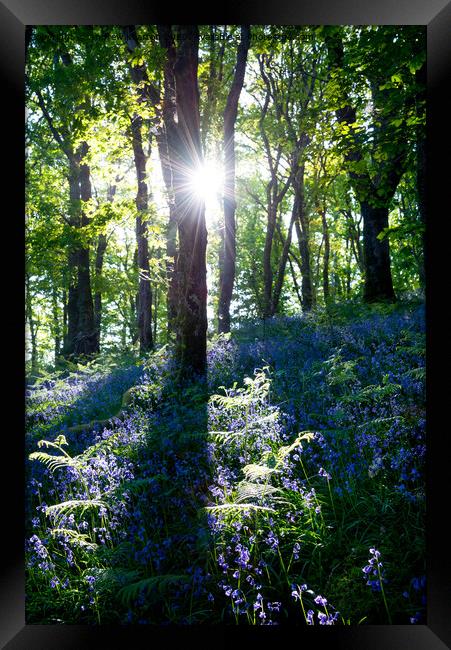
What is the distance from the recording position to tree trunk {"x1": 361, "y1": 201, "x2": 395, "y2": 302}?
3.73 metres

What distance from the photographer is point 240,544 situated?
8.38 feet

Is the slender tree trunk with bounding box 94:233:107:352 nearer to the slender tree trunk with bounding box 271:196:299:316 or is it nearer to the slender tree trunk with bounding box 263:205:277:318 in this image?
the slender tree trunk with bounding box 263:205:277:318

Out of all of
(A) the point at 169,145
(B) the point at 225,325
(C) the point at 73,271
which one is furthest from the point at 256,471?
(A) the point at 169,145

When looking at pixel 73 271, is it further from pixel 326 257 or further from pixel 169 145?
pixel 326 257

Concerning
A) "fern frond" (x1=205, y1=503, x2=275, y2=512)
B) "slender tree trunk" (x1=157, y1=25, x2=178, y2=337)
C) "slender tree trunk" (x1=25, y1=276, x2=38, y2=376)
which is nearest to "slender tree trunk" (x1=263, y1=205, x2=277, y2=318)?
"slender tree trunk" (x1=157, y1=25, x2=178, y2=337)

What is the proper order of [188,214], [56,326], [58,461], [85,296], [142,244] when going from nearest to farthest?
[58,461] → [56,326] → [188,214] → [85,296] → [142,244]

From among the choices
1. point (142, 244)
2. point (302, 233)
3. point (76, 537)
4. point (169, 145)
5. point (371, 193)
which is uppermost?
point (169, 145)

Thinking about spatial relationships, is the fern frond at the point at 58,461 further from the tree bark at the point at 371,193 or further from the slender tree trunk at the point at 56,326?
the tree bark at the point at 371,193

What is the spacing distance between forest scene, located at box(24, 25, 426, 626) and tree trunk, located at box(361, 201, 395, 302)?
25mm

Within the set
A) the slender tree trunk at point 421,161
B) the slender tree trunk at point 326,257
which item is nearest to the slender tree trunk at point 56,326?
the slender tree trunk at point 326,257

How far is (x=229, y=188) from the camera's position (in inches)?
152
